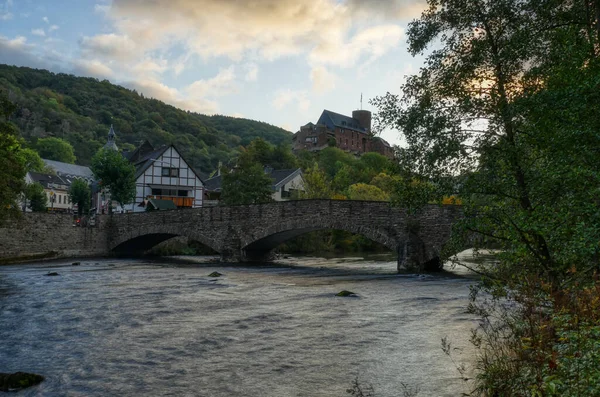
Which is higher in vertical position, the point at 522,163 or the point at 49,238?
the point at 522,163

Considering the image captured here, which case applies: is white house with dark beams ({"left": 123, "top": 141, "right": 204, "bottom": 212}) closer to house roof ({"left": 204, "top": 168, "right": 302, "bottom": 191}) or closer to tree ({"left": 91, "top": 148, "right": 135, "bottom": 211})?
tree ({"left": 91, "top": 148, "right": 135, "bottom": 211})

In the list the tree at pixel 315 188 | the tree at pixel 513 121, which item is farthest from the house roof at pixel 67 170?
the tree at pixel 513 121

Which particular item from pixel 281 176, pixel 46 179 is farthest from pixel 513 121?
pixel 46 179

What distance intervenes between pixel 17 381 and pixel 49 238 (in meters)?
35.5

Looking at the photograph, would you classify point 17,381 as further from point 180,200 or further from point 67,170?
point 67,170

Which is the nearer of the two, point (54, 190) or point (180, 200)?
point (180, 200)

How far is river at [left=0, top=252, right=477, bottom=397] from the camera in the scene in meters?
8.52

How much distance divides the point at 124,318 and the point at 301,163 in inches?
2843

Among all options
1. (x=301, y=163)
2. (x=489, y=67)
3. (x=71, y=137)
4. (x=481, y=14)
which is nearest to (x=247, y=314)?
(x=489, y=67)

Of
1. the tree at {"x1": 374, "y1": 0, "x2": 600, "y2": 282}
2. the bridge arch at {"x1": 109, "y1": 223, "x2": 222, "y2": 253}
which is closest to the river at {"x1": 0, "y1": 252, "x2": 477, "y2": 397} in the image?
the tree at {"x1": 374, "y1": 0, "x2": 600, "y2": 282}

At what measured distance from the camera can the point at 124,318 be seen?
14.4m

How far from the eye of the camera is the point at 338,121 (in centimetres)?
11844

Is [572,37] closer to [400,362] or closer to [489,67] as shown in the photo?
[489,67]

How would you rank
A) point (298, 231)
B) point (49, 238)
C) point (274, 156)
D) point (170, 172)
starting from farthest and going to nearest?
point (274, 156) → point (170, 172) → point (49, 238) → point (298, 231)
